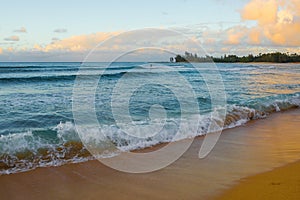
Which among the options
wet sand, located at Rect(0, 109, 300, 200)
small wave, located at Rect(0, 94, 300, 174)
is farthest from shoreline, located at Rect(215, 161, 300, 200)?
small wave, located at Rect(0, 94, 300, 174)

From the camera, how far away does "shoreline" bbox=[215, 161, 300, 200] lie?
3.53m

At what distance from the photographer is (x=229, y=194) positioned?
3.65m

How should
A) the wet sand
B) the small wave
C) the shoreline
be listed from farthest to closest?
1. the small wave
2. the wet sand
3. the shoreline

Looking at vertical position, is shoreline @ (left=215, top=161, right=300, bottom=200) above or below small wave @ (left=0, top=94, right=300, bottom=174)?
below

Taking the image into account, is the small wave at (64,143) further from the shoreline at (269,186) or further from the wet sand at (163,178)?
the shoreline at (269,186)

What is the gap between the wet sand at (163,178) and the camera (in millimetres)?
3693

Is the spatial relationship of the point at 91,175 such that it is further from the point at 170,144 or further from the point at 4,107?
the point at 4,107

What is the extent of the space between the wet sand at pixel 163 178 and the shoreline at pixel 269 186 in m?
0.07

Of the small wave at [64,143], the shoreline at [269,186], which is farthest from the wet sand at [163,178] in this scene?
the small wave at [64,143]

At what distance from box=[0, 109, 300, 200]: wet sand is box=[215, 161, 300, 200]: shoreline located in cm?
7

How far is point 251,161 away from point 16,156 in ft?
13.6

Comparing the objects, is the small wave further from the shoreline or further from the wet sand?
the shoreline

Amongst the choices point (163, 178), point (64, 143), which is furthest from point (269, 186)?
point (64, 143)

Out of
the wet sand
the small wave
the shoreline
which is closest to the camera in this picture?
the shoreline
